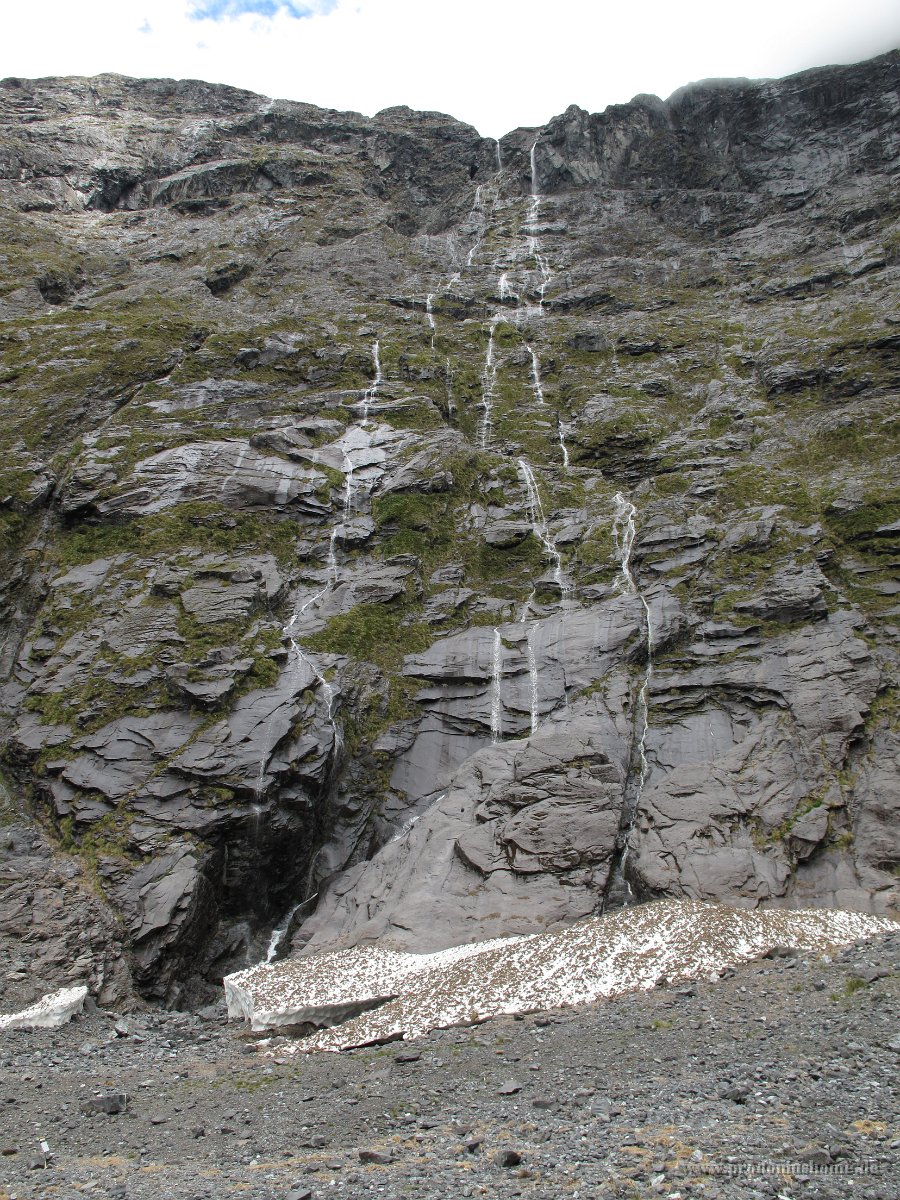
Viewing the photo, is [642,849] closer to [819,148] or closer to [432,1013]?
[432,1013]

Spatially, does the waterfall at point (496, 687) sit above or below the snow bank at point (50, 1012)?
above

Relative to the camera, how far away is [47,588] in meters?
32.9

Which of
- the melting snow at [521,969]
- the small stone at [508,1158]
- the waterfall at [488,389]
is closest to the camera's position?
the small stone at [508,1158]

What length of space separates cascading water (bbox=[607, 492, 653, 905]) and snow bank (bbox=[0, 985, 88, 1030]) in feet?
48.1

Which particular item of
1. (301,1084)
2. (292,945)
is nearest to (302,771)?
(292,945)

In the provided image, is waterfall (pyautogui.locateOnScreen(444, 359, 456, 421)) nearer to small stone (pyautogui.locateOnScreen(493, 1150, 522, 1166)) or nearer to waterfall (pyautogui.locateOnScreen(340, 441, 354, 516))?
waterfall (pyautogui.locateOnScreen(340, 441, 354, 516))

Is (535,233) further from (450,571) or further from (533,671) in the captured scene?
(533,671)

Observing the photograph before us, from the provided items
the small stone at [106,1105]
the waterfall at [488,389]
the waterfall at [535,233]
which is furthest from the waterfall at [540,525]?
the waterfall at [535,233]

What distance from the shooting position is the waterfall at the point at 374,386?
149ft

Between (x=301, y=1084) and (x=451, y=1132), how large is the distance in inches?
170

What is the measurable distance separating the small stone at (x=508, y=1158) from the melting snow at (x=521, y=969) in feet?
22.4

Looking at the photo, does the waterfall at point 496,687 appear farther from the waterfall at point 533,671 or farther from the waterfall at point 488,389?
the waterfall at point 488,389

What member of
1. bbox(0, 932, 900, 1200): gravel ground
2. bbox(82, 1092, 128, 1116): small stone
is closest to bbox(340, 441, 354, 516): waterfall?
bbox(0, 932, 900, 1200): gravel ground

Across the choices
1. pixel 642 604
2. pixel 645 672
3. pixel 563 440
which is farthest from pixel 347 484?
pixel 645 672
